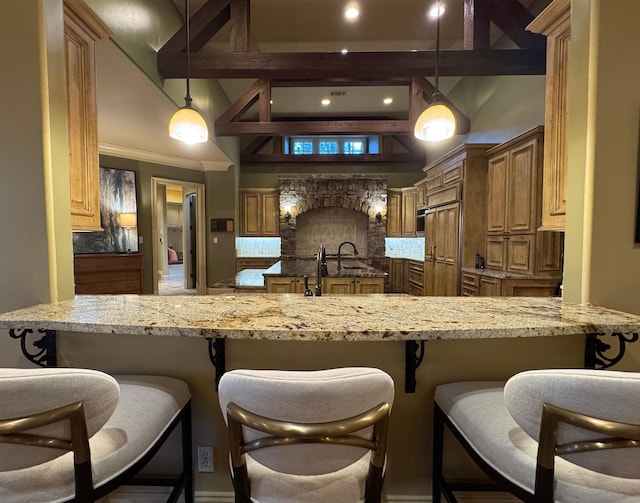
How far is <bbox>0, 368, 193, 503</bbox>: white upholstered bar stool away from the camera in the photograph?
70 centimetres

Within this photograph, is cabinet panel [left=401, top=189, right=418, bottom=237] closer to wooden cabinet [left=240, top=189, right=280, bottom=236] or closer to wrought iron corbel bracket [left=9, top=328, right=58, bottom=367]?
wooden cabinet [left=240, top=189, right=280, bottom=236]

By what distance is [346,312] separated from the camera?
1199mm

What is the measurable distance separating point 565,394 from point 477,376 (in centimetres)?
66

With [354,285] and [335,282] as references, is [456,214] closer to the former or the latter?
[354,285]

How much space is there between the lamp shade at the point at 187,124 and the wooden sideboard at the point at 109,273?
121 inches

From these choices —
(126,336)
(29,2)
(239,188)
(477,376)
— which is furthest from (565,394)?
(239,188)

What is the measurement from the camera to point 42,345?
1283 mm

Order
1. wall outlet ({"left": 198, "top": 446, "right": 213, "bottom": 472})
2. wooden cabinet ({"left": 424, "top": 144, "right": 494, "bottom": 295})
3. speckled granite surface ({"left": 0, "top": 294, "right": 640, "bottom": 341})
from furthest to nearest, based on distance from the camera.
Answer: wooden cabinet ({"left": 424, "top": 144, "right": 494, "bottom": 295}) → wall outlet ({"left": 198, "top": 446, "right": 213, "bottom": 472}) → speckled granite surface ({"left": 0, "top": 294, "right": 640, "bottom": 341})

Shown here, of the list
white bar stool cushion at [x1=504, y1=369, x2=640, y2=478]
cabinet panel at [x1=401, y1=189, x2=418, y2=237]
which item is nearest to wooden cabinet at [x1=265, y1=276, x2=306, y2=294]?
white bar stool cushion at [x1=504, y1=369, x2=640, y2=478]

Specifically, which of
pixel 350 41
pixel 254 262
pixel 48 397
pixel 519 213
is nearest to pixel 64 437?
pixel 48 397

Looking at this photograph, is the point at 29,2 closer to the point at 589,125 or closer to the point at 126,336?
the point at 126,336

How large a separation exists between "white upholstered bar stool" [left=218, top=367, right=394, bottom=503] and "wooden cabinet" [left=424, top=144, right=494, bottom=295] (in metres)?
3.72

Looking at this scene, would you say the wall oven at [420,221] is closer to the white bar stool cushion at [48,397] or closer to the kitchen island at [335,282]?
the kitchen island at [335,282]

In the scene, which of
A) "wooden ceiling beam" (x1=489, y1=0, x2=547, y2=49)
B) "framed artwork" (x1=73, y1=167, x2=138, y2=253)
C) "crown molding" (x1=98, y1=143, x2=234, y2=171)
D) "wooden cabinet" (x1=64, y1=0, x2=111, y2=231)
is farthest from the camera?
"crown molding" (x1=98, y1=143, x2=234, y2=171)
